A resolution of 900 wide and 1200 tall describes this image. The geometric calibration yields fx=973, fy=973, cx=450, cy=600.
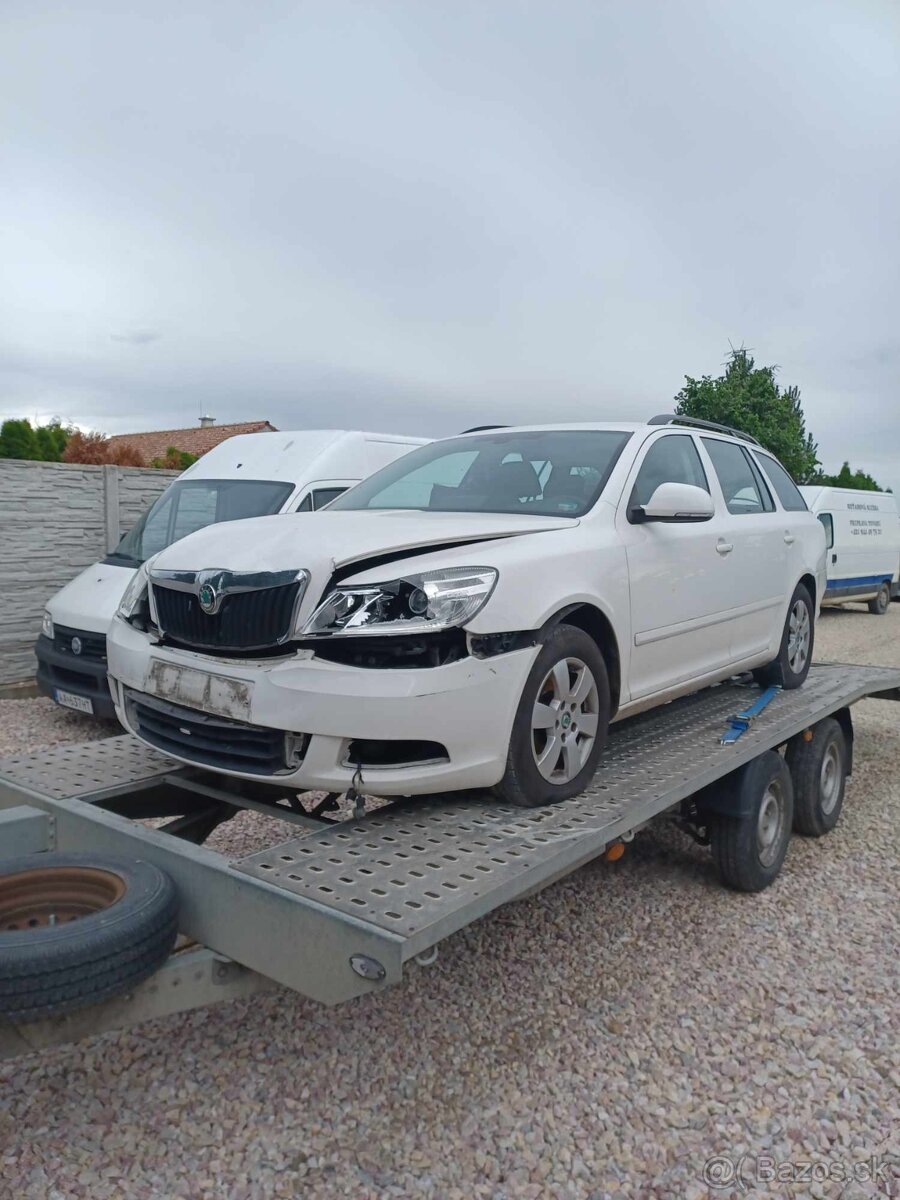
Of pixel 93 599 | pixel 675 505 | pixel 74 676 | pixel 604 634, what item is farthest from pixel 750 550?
pixel 74 676

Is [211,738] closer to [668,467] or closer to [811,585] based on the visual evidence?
[668,467]

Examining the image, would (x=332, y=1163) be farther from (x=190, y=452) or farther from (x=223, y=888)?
(x=190, y=452)

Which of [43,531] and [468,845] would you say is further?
[43,531]

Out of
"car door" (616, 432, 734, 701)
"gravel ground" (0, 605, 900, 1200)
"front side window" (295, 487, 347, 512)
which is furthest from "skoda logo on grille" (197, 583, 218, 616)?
"front side window" (295, 487, 347, 512)

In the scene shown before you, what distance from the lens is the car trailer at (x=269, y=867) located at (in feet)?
7.61

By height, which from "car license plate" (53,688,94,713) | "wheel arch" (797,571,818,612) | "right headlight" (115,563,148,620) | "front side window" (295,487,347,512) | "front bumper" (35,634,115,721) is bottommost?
"car license plate" (53,688,94,713)

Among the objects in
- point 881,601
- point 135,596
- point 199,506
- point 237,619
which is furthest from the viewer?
point 881,601

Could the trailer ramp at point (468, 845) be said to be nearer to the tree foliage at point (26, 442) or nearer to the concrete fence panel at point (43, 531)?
the concrete fence panel at point (43, 531)

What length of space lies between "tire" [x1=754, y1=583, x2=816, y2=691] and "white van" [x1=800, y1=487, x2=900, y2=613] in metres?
9.86

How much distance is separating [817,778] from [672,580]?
175 centimetres

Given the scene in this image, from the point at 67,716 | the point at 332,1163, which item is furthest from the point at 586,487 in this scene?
the point at 67,716

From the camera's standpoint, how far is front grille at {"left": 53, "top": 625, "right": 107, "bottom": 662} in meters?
7.23

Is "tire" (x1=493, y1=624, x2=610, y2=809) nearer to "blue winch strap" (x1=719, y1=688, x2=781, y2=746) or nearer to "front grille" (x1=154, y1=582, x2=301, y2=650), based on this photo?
"front grille" (x1=154, y1=582, x2=301, y2=650)

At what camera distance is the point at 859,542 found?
17516mm
